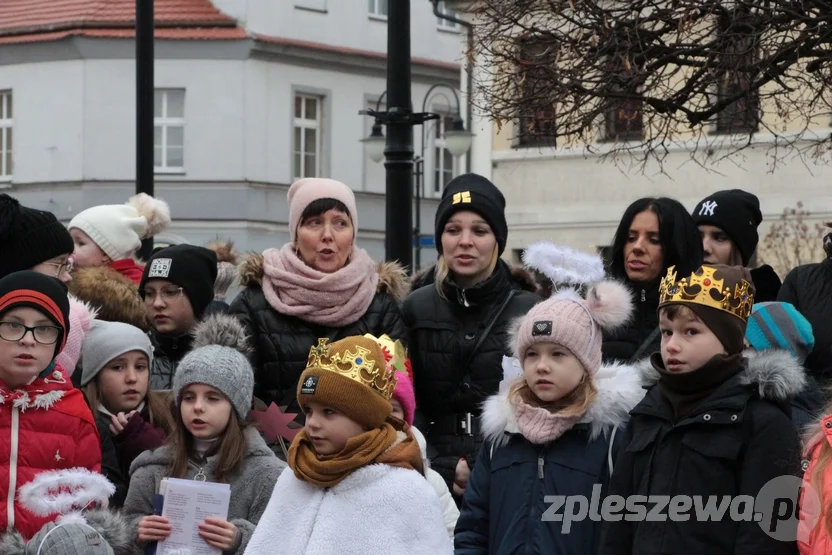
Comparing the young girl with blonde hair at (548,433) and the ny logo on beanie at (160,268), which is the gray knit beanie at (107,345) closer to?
the ny logo on beanie at (160,268)

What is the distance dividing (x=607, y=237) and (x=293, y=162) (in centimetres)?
1054

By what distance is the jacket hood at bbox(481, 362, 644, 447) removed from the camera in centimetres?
577

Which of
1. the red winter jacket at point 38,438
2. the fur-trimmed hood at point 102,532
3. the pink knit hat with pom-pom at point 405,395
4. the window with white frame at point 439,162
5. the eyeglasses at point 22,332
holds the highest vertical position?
the window with white frame at point 439,162

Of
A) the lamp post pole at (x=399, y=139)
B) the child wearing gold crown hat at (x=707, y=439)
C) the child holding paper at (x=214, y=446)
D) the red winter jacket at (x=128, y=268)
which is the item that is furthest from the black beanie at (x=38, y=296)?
the lamp post pole at (x=399, y=139)

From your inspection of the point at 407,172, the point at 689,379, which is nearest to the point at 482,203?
the point at 689,379

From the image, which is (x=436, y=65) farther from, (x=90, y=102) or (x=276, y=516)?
(x=276, y=516)

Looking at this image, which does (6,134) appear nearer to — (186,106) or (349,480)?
(186,106)

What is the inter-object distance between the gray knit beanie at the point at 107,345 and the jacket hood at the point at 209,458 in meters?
0.68

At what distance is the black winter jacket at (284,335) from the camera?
6754 mm

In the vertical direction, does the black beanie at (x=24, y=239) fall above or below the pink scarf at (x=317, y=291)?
above

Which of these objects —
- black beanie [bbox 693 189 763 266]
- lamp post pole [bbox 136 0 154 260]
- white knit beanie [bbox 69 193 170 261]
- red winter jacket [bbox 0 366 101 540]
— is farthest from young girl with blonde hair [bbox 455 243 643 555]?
lamp post pole [bbox 136 0 154 260]

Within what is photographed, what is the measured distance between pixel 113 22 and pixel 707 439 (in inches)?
1291

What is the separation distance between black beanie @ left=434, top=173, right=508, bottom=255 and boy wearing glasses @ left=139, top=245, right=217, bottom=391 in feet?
4.13

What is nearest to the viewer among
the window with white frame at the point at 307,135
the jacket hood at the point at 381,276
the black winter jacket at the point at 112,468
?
the black winter jacket at the point at 112,468
